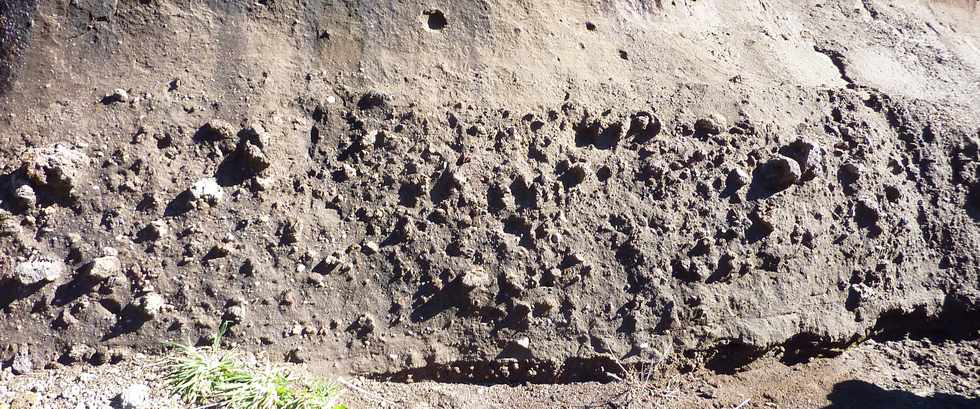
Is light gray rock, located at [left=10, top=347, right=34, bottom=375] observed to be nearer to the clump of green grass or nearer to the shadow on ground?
the clump of green grass

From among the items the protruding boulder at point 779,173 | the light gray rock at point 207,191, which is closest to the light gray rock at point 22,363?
the light gray rock at point 207,191

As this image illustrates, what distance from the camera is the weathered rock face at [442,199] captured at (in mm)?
3070

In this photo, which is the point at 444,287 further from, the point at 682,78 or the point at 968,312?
the point at 968,312

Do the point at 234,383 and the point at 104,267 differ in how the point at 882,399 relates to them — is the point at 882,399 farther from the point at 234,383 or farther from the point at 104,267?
the point at 104,267

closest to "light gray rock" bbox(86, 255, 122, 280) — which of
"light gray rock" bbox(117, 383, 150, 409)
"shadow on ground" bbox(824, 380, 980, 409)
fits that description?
"light gray rock" bbox(117, 383, 150, 409)

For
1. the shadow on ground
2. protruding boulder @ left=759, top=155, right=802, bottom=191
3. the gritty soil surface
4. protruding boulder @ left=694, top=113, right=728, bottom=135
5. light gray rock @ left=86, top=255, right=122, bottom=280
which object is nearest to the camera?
the gritty soil surface

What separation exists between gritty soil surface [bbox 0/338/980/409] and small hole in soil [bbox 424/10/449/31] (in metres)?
1.85

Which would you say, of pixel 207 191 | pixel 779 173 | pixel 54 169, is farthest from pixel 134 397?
pixel 779 173

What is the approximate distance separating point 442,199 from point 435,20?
1.06 m

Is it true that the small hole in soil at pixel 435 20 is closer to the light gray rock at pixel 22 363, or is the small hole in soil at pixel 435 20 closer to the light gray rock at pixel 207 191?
the light gray rock at pixel 207 191

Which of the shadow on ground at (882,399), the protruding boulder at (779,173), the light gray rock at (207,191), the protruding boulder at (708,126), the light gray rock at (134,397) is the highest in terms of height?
the protruding boulder at (708,126)

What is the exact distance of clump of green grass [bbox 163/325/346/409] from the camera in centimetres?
281

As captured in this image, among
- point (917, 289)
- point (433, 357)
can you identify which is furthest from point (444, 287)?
point (917, 289)

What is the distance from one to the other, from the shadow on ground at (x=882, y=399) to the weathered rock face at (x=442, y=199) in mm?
262
